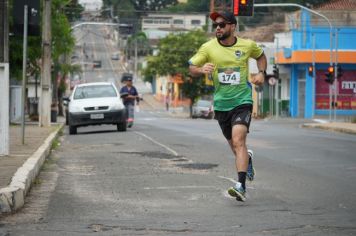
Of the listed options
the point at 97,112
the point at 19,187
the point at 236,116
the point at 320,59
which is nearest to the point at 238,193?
the point at 236,116

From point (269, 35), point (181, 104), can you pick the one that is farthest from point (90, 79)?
point (269, 35)

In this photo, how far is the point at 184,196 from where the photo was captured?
950 cm

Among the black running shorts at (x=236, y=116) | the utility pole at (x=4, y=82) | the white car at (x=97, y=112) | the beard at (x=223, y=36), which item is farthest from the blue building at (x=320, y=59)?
the beard at (x=223, y=36)

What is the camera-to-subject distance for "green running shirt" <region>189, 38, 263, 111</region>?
941 centimetres

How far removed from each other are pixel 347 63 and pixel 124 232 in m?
53.5

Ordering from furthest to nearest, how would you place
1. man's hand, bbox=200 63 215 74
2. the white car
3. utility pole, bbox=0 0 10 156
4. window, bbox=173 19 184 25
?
1. window, bbox=173 19 184 25
2. the white car
3. utility pole, bbox=0 0 10 156
4. man's hand, bbox=200 63 215 74

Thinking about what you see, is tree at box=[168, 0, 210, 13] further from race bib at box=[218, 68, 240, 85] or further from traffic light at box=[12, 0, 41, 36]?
race bib at box=[218, 68, 240, 85]

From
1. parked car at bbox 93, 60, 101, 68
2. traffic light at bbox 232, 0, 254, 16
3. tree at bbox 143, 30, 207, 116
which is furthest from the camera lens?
parked car at bbox 93, 60, 101, 68

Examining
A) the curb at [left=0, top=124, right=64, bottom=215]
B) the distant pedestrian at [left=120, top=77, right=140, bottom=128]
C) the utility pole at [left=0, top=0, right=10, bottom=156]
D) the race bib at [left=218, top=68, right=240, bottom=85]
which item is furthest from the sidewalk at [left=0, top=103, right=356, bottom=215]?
the distant pedestrian at [left=120, top=77, right=140, bottom=128]

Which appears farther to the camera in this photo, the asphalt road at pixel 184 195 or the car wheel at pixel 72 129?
the car wheel at pixel 72 129

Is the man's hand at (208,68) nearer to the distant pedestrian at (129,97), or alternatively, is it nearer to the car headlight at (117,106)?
the car headlight at (117,106)

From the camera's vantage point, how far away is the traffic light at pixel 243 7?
3189cm

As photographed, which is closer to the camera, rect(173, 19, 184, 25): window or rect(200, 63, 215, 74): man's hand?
rect(200, 63, 215, 74): man's hand

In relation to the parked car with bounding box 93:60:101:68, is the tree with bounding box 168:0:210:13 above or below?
A: above
